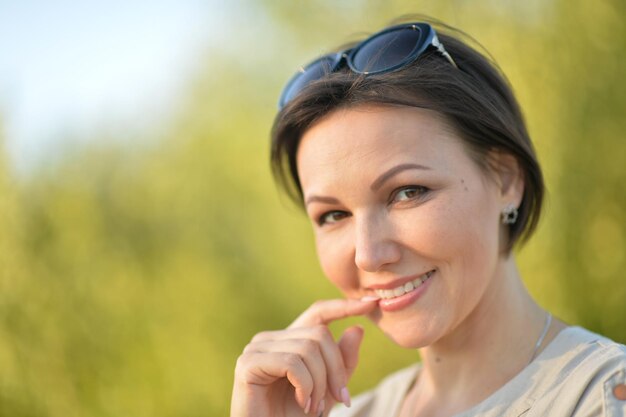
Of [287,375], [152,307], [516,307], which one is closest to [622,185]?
[516,307]

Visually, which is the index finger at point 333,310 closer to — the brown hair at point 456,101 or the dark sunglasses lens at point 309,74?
the brown hair at point 456,101

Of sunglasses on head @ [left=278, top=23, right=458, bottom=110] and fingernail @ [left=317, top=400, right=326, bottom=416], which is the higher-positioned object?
sunglasses on head @ [left=278, top=23, right=458, bottom=110]

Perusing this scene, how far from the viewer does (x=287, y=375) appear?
200cm

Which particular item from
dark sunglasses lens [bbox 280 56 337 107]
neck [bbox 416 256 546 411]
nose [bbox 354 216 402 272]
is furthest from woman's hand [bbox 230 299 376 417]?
dark sunglasses lens [bbox 280 56 337 107]

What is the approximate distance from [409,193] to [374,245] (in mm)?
192

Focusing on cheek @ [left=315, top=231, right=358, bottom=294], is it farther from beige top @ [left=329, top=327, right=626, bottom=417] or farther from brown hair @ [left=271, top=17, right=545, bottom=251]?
beige top @ [left=329, top=327, right=626, bottom=417]

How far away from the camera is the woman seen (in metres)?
1.94

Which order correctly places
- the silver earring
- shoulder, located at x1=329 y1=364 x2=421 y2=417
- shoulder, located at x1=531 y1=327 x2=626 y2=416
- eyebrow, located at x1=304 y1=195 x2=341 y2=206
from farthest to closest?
shoulder, located at x1=329 y1=364 x2=421 y2=417 < the silver earring < eyebrow, located at x1=304 y1=195 x2=341 y2=206 < shoulder, located at x1=531 y1=327 x2=626 y2=416

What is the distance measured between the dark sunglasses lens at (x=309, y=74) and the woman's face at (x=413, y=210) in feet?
0.68

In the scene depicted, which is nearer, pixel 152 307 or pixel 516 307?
pixel 516 307

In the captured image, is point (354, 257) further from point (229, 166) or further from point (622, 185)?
point (229, 166)

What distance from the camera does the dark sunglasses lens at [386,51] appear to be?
81.2 inches

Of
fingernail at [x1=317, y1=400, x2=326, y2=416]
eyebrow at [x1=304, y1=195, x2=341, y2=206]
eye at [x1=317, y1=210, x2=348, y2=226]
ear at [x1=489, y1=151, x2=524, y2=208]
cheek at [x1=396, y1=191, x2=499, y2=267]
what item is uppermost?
eyebrow at [x1=304, y1=195, x2=341, y2=206]

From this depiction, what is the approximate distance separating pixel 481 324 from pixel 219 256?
2.74 metres
